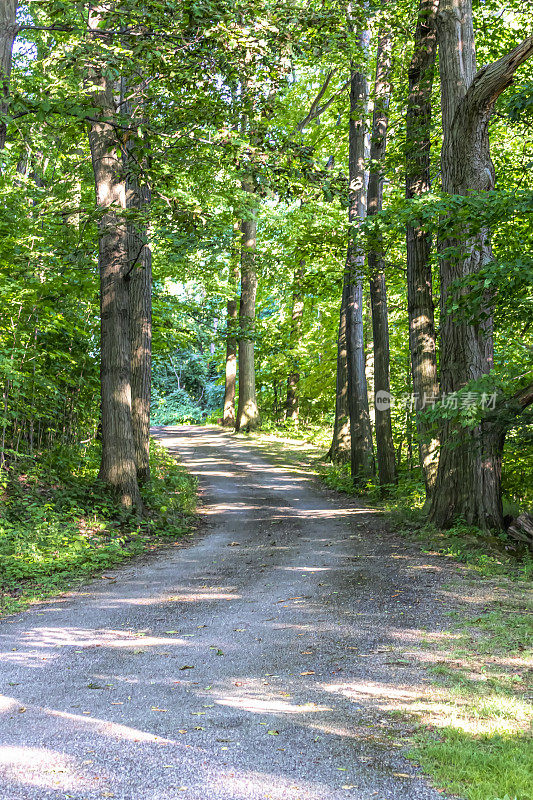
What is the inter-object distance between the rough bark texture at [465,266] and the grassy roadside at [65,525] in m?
4.65

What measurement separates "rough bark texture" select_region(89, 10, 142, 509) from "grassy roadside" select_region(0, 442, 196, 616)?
45 cm

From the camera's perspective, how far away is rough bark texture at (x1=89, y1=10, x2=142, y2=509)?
10.6 m

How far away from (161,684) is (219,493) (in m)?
10.7

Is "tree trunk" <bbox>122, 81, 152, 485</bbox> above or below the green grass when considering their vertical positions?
above

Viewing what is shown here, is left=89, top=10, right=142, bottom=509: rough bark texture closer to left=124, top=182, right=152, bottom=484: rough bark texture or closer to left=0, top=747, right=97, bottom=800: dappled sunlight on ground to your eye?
left=124, top=182, right=152, bottom=484: rough bark texture

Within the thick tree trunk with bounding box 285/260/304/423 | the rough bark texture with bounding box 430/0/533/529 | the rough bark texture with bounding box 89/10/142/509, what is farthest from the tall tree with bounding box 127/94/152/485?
the thick tree trunk with bounding box 285/260/304/423

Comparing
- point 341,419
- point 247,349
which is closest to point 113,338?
point 341,419

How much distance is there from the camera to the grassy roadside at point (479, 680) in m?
3.04

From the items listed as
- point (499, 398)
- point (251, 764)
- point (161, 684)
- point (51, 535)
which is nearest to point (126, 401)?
point (51, 535)

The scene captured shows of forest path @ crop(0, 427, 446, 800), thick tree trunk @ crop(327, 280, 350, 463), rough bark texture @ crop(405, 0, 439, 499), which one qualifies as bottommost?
forest path @ crop(0, 427, 446, 800)

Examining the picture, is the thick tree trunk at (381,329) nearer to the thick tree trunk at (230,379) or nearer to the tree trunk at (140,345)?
the tree trunk at (140,345)

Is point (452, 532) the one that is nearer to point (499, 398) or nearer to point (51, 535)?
point (499, 398)

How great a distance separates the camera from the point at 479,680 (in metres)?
4.21

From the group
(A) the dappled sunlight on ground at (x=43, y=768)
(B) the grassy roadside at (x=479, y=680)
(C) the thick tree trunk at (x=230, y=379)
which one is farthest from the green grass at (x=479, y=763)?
(C) the thick tree trunk at (x=230, y=379)
